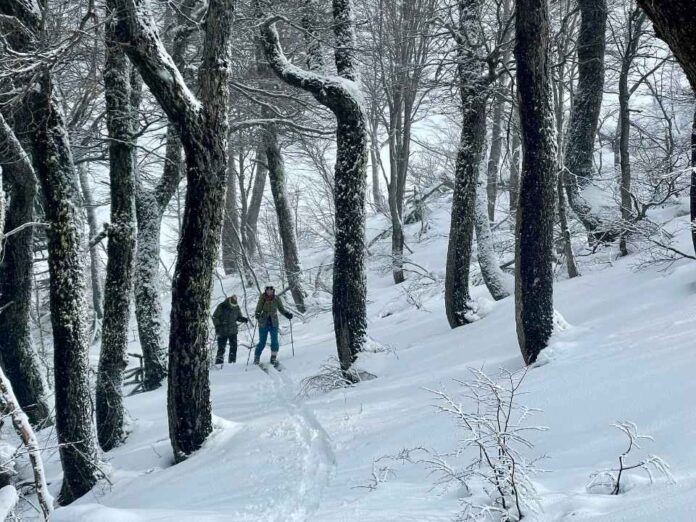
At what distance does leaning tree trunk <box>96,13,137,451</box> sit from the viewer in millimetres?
8391

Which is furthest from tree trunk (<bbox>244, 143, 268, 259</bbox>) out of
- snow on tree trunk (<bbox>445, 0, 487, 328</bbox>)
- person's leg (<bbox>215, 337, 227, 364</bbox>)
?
snow on tree trunk (<bbox>445, 0, 487, 328</bbox>)

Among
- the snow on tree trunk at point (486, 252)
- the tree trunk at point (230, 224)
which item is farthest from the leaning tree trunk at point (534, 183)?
A: the tree trunk at point (230, 224)

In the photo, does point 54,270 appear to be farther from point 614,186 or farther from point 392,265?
point 392,265

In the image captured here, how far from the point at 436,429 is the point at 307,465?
1373 millimetres

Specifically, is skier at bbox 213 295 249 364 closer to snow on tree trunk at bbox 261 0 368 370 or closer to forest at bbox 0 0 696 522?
forest at bbox 0 0 696 522

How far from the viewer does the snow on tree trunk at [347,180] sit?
829cm

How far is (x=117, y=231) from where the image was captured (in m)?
8.31

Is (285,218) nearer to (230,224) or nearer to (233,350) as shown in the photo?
(230,224)

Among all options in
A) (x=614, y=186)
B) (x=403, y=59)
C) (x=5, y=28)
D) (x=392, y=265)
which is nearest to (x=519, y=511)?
(x=5, y=28)

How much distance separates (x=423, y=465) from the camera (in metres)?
4.89

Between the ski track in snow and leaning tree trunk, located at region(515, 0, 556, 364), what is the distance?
255 cm

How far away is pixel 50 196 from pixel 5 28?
1.96 meters

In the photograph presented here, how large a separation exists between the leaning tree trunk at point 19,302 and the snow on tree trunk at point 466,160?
22.8ft

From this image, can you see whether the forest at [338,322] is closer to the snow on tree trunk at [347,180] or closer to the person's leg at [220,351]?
the snow on tree trunk at [347,180]
